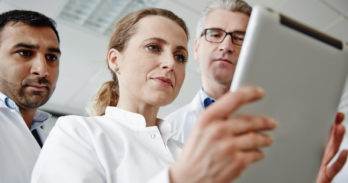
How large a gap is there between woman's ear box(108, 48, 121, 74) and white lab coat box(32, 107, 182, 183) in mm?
279

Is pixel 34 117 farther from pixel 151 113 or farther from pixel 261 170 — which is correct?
pixel 261 170

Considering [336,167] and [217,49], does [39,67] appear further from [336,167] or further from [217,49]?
[336,167]

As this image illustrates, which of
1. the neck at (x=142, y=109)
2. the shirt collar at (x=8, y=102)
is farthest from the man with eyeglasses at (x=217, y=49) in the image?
the shirt collar at (x=8, y=102)

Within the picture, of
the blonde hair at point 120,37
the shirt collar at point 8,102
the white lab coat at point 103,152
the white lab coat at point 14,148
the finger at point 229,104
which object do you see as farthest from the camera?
the shirt collar at point 8,102

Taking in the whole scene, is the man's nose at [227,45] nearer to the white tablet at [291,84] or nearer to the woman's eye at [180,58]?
the woman's eye at [180,58]

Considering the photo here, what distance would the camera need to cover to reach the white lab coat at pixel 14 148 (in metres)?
1.19

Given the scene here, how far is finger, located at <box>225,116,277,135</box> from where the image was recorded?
1.74 ft

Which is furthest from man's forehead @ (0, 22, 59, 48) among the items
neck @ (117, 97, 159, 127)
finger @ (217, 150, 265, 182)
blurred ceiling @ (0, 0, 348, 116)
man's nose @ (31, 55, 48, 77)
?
finger @ (217, 150, 265, 182)

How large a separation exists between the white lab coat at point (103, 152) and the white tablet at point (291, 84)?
0.29m

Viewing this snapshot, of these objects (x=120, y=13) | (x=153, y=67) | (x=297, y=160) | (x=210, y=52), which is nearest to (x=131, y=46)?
(x=153, y=67)

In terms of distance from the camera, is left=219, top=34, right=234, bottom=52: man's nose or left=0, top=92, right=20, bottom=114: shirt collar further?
left=219, top=34, right=234, bottom=52: man's nose

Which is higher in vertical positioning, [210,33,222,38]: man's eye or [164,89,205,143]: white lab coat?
[210,33,222,38]: man's eye

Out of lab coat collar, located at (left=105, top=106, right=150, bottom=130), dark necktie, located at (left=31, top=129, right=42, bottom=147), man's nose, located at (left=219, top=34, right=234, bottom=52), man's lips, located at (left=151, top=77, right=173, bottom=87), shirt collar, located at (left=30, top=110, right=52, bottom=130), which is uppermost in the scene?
man's nose, located at (left=219, top=34, right=234, bottom=52)

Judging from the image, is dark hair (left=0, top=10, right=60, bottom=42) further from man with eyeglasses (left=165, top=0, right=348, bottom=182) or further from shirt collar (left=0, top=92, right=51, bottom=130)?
man with eyeglasses (left=165, top=0, right=348, bottom=182)
